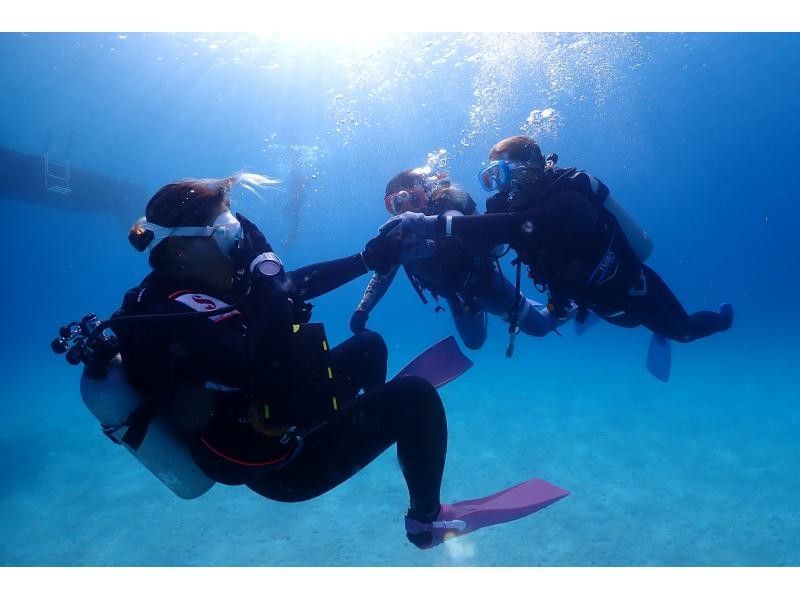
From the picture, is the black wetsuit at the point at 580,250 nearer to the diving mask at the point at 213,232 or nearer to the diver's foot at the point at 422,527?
the diving mask at the point at 213,232

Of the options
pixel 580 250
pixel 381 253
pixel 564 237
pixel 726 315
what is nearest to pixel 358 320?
pixel 381 253

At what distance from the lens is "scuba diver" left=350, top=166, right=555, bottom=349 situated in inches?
201

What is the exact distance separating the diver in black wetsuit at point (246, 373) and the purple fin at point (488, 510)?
0.38 feet

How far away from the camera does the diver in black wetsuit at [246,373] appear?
222 cm

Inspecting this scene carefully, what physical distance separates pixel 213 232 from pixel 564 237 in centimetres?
313

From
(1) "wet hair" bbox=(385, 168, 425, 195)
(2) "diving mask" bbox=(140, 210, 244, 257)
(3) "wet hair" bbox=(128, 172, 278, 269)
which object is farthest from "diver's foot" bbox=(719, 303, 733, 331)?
(3) "wet hair" bbox=(128, 172, 278, 269)

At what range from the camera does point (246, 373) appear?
225cm

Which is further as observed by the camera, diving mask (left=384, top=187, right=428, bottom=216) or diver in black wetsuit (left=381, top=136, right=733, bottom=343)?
diving mask (left=384, top=187, right=428, bottom=216)

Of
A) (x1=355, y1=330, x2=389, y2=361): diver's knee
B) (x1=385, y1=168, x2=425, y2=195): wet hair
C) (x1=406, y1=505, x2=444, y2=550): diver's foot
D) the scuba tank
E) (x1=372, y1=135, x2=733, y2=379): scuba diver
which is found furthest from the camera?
(x1=385, y1=168, x2=425, y2=195): wet hair

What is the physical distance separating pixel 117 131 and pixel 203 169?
1148cm

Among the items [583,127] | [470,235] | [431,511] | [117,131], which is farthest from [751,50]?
[117,131]

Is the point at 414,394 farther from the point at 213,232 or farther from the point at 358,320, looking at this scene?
the point at 358,320

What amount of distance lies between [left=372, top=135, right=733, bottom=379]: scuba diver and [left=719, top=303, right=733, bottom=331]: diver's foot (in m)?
0.02

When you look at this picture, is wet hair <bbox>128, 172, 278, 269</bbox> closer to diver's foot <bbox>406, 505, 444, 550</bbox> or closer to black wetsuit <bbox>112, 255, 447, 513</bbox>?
black wetsuit <bbox>112, 255, 447, 513</bbox>
